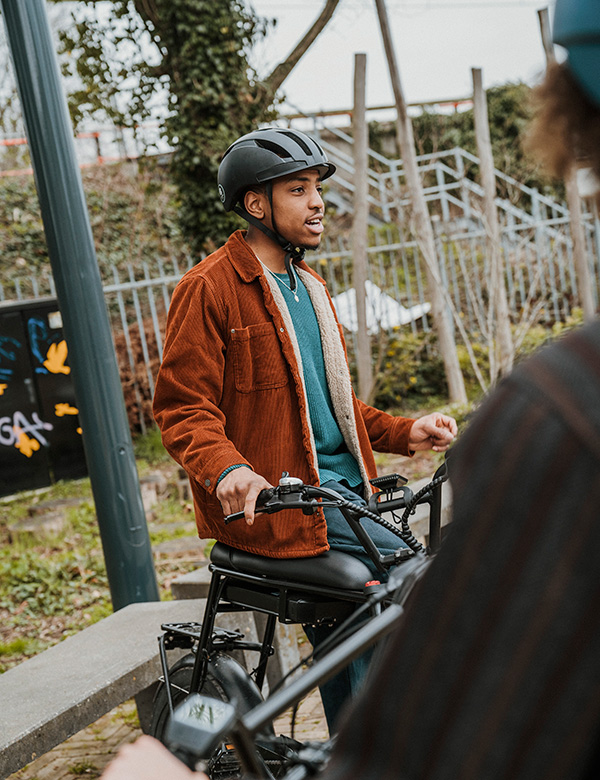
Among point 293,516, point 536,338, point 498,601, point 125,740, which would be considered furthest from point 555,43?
point 536,338

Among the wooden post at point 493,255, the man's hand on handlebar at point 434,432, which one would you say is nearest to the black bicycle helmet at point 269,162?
the man's hand on handlebar at point 434,432

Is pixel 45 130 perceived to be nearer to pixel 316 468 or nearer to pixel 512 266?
pixel 316 468

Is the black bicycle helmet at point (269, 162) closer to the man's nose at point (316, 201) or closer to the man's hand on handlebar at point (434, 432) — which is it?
the man's nose at point (316, 201)

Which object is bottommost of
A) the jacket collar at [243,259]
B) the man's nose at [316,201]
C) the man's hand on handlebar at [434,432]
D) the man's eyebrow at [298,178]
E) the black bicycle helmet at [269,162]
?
the man's hand on handlebar at [434,432]

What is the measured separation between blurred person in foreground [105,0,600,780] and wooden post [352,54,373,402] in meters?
7.96

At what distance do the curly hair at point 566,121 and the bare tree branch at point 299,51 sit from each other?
9.29 meters

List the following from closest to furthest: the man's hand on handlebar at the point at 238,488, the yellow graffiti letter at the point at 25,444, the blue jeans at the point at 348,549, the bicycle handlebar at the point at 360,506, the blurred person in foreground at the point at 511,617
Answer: the blurred person in foreground at the point at 511,617, the bicycle handlebar at the point at 360,506, the man's hand on handlebar at the point at 238,488, the blue jeans at the point at 348,549, the yellow graffiti letter at the point at 25,444

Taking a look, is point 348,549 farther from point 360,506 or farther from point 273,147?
point 273,147

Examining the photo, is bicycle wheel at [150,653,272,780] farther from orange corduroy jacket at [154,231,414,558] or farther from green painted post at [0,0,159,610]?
green painted post at [0,0,159,610]

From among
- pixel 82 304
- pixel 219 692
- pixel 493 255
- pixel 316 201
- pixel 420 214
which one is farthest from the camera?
pixel 420 214

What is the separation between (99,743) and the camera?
4086mm

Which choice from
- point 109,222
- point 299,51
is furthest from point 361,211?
point 109,222

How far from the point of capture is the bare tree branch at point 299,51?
31.8 ft

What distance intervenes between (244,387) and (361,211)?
20.7ft
